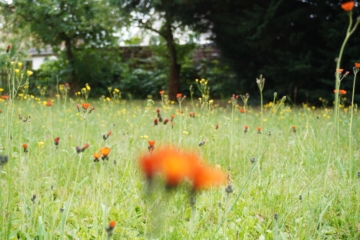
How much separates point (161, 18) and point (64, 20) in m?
2.91

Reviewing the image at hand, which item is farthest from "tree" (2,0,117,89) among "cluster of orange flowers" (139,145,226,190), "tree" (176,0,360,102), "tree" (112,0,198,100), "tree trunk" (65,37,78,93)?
"cluster of orange flowers" (139,145,226,190)

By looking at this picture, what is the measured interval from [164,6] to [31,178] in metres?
7.44

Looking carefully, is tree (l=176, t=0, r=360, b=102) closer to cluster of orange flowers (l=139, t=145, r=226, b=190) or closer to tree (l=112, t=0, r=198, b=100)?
tree (l=112, t=0, r=198, b=100)

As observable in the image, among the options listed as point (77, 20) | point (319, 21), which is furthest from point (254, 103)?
point (77, 20)

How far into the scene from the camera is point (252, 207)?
1.89m

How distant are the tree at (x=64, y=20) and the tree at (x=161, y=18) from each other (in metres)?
0.97

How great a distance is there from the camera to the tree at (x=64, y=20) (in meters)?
11.0

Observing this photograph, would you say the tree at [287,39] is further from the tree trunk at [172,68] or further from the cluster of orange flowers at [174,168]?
the cluster of orange flowers at [174,168]

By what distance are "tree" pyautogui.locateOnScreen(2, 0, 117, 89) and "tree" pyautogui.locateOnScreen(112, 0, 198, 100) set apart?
97 centimetres

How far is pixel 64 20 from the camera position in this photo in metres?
11.0

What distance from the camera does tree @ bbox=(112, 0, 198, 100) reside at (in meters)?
8.88

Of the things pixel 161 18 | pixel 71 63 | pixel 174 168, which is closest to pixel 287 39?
pixel 161 18

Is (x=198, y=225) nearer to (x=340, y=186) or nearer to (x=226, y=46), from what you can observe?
(x=340, y=186)

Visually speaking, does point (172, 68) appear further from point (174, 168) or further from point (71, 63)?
point (174, 168)
